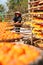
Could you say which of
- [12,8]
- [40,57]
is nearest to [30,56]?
[40,57]

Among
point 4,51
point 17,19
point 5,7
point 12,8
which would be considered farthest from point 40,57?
→ point 5,7

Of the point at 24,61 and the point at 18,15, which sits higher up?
the point at 24,61

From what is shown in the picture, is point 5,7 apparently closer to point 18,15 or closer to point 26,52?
point 18,15

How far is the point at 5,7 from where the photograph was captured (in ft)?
99.2

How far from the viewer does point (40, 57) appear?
80 centimetres

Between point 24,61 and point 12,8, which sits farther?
point 12,8

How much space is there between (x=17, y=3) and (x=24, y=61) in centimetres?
2804

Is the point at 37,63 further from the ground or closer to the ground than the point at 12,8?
further from the ground

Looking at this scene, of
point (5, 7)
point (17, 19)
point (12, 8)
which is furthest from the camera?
point (5, 7)

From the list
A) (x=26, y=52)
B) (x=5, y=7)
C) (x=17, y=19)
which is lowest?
(x=5, y=7)

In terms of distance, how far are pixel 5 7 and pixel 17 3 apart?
2.31 m

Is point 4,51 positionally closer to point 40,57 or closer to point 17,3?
point 40,57

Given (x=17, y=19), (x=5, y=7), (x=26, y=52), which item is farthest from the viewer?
(x=5, y=7)

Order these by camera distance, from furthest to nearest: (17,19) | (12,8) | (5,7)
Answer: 1. (5,7)
2. (12,8)
3. (17,19)
